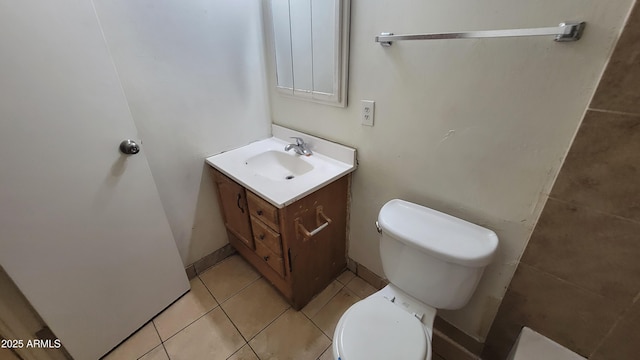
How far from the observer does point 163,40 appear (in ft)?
3.92

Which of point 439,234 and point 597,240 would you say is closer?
point 597,240

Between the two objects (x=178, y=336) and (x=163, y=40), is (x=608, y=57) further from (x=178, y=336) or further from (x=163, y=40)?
(x=178, y=336)

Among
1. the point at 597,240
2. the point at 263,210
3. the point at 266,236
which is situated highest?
the point at 597,240

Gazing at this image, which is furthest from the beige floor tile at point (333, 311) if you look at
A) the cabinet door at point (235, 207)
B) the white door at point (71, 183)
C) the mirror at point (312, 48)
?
the mirror at point (312, 48)

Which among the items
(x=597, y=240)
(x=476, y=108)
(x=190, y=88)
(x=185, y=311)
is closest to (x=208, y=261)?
(x=185, y=311)

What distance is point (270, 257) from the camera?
1427 millimetres

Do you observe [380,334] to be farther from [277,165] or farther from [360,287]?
[277,165]

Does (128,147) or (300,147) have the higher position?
(128,147)

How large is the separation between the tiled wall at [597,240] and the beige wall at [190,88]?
1.51 m

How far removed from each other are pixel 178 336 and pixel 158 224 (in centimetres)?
61

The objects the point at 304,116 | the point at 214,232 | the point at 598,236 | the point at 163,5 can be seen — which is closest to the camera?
the point at 598,236

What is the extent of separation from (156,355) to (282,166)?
1179 mm

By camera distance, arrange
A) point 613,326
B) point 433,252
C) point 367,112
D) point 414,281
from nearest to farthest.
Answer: point 613,326 < point 433,252 < point 414,281 < point 367,112

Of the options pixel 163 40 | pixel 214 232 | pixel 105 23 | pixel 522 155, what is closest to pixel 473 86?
pixel 522 155
